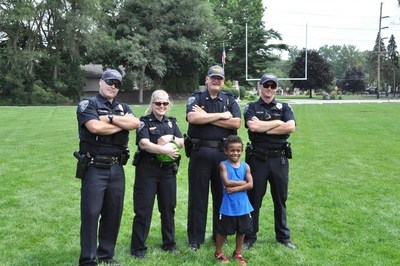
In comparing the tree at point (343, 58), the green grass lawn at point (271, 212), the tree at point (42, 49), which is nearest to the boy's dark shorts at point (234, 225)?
the green grass lawn at point (271, 212)

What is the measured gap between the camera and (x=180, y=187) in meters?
8.24

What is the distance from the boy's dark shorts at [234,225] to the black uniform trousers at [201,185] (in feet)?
1.54

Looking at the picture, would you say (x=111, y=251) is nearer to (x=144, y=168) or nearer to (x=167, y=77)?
(x=144, y=168)

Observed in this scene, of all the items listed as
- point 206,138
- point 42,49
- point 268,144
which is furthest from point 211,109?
point 42,49

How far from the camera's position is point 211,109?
4934 mm

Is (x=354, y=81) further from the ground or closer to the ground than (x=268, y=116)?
further from the ground

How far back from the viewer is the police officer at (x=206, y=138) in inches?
189

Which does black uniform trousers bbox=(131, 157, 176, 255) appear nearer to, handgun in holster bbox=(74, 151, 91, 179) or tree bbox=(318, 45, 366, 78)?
handgun in holster bbox=(74, 151, 91, 179)

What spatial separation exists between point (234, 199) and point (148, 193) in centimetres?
94

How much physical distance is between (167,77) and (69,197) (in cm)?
4441

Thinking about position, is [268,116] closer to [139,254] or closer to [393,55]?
[139,254]

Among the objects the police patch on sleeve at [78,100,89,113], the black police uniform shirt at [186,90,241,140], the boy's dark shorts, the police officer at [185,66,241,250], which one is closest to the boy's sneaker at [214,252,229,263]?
the boy's dark shorts

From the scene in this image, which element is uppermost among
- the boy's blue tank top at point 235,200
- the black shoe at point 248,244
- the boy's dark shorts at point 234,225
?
the boy's blue tank top at point 235,200

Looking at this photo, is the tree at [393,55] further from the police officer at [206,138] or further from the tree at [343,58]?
the police officer at [206,138]
